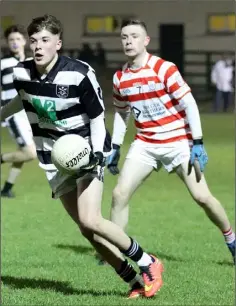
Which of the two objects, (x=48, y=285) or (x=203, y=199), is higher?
(x=203, y=199)

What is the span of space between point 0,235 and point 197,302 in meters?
3.94

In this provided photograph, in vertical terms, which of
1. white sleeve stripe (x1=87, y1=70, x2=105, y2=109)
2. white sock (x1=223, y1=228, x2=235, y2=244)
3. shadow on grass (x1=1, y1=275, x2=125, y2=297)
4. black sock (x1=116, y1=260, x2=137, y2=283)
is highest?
white sleeve stripe (x1=87, y1=70, x2=105, y2=109)

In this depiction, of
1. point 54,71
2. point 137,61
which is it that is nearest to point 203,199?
point 137,61

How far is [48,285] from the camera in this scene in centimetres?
766

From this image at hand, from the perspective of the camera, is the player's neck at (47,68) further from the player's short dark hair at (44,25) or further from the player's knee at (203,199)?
the player's knee at (203,199)

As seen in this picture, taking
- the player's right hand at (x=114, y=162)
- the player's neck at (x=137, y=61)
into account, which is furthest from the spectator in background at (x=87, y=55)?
the player's neck at (x=137, y=61)

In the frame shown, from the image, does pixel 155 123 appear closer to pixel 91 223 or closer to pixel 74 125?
pixel 74 125

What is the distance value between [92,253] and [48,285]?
5.67 feet

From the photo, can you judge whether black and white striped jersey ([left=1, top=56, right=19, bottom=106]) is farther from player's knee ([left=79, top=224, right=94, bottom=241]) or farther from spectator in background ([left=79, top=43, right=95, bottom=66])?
spectator in background ([left=79, top=43, right=95, bottom=66])

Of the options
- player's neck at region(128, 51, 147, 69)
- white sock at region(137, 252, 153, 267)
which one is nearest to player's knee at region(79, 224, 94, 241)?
white sock at region(137, 252, 153, 267)

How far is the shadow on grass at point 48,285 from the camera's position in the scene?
24.0 feet

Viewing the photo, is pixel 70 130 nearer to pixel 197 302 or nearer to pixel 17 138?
pixel 197 302

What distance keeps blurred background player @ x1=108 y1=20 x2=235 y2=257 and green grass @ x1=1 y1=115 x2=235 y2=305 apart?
66 cm

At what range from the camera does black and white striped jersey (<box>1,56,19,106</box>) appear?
13.2 meters
